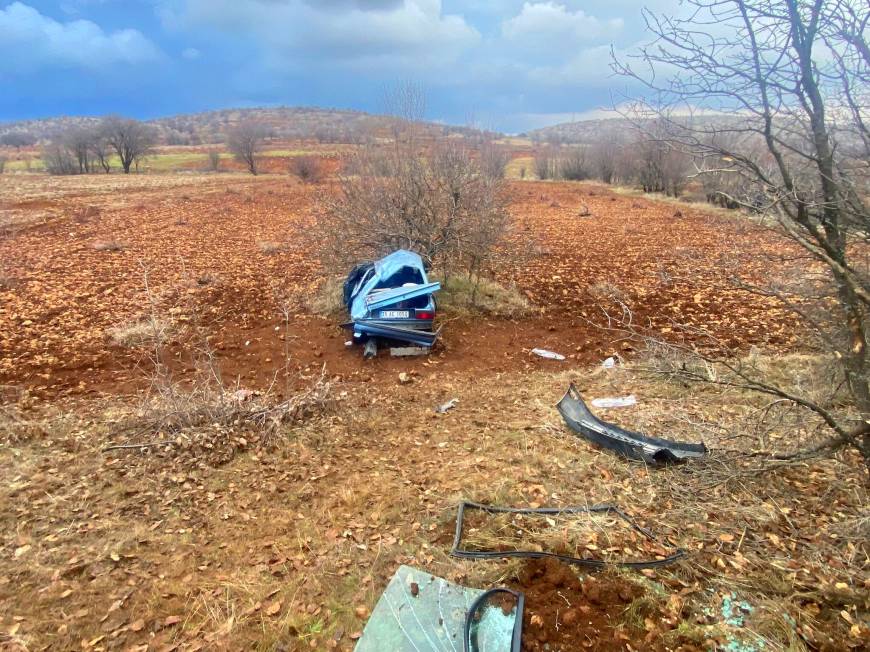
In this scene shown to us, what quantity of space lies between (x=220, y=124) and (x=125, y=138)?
94530 mm

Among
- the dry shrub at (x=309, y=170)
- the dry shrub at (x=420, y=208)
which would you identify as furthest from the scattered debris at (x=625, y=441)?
the dry shrub at (x=309, y=170)

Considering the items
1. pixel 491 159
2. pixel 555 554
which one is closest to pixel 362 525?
pixel 555 554

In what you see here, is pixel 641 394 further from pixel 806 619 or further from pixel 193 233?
pixel 193 233

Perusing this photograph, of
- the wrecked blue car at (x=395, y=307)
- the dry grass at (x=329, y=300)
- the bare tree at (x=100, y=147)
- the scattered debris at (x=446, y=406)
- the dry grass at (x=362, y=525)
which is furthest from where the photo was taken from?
the bare tree at (x=100, y=147)

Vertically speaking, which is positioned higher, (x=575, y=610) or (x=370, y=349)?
(x=370, y=349)

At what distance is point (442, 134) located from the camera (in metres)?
9.30

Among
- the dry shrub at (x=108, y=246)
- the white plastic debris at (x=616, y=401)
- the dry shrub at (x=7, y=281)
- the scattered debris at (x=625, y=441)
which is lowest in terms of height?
the white plastic debris at (x=616, y=401)

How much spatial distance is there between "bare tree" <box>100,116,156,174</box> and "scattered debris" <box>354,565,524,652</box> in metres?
51.2

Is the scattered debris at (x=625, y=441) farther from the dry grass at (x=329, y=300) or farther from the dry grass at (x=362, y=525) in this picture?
the dry grass at (x=329, y=300)

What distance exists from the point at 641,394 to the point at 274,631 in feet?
13.8

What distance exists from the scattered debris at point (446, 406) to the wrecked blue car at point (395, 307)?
151 cm

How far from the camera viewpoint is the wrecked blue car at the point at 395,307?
6.69 meters

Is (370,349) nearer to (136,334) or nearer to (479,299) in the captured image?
(479,299)

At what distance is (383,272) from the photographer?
7074 millimetres
